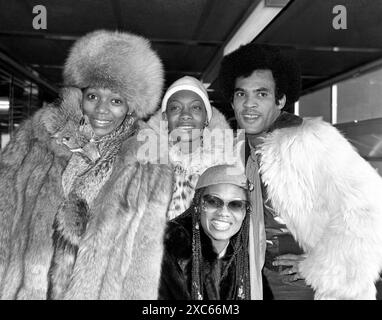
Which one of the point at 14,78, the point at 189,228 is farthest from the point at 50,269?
the point at 14,78

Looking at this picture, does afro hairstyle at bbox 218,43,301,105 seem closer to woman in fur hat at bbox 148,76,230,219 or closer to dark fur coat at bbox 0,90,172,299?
woman in fur hat at bbox 148,76,230,219

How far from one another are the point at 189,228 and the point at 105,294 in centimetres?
41

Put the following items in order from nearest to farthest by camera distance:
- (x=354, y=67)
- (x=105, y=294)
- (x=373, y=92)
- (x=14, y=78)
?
(x=105, y=294)
(x=373, y=92)
(x=354, y=67)
(x=14, y=78)

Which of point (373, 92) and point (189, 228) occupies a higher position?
point (373, 92)

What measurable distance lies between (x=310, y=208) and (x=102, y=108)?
96 centimetres

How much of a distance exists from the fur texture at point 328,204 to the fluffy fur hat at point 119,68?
0.61 meters

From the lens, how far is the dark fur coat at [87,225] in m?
1.42

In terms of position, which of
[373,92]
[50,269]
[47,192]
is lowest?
[50,269]

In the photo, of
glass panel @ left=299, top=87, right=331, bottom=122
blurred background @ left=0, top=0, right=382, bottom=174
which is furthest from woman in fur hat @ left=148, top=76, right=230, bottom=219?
glass panel @ left=299, top=87, right=331, bottom=122

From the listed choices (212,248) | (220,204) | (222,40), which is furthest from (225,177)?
(222,40)

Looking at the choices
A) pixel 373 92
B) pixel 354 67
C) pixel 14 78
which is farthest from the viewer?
pixel 14 78

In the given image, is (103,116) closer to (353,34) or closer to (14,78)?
(353,34)

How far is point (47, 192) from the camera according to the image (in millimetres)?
1513

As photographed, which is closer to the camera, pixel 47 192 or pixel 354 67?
pixel 47 192
